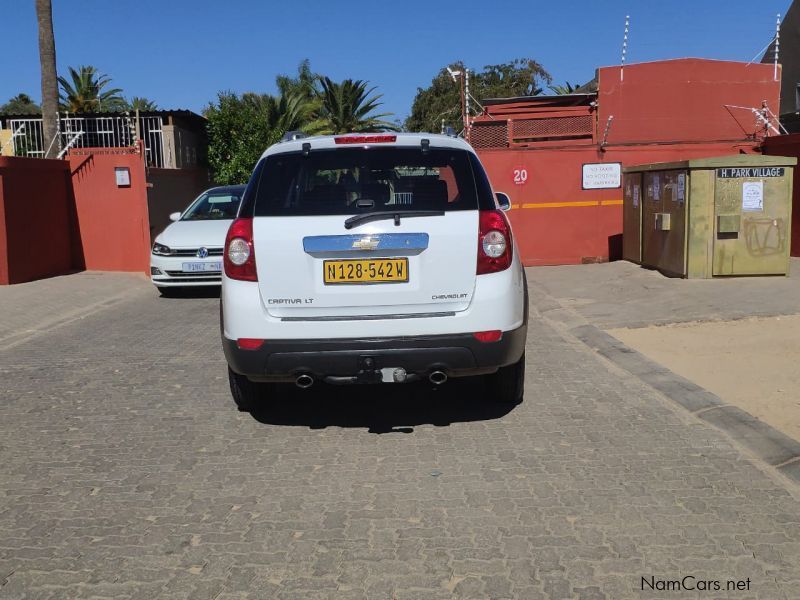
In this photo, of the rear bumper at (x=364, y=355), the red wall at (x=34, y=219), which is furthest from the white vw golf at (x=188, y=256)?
the rear bumper at (x=364, y=355)

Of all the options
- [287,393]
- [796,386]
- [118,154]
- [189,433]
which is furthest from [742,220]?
[118,154]

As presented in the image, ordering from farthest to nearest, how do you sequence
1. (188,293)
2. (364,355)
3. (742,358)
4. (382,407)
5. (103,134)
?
(103,134) → (188,293) → (742,358) → (382,407) → (364,355)

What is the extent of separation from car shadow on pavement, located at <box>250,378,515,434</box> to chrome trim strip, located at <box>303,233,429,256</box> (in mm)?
1281

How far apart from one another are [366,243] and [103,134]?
18.2 m

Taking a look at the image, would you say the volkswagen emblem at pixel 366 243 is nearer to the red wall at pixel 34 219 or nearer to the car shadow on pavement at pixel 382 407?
the car shadow on pavement at pixel 382 407

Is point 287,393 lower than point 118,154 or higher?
lower

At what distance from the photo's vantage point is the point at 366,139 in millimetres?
5500

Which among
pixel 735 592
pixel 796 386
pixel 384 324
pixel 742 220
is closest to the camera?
pixel 735 592

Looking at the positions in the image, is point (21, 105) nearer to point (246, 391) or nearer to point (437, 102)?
point (437, 102)

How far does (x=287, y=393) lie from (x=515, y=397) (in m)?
1.78

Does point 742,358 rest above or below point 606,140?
below

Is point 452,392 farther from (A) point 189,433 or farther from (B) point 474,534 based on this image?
(B) point 474,534

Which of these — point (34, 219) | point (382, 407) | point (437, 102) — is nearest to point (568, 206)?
point (34, 219)

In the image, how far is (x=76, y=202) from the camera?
1638 cm
